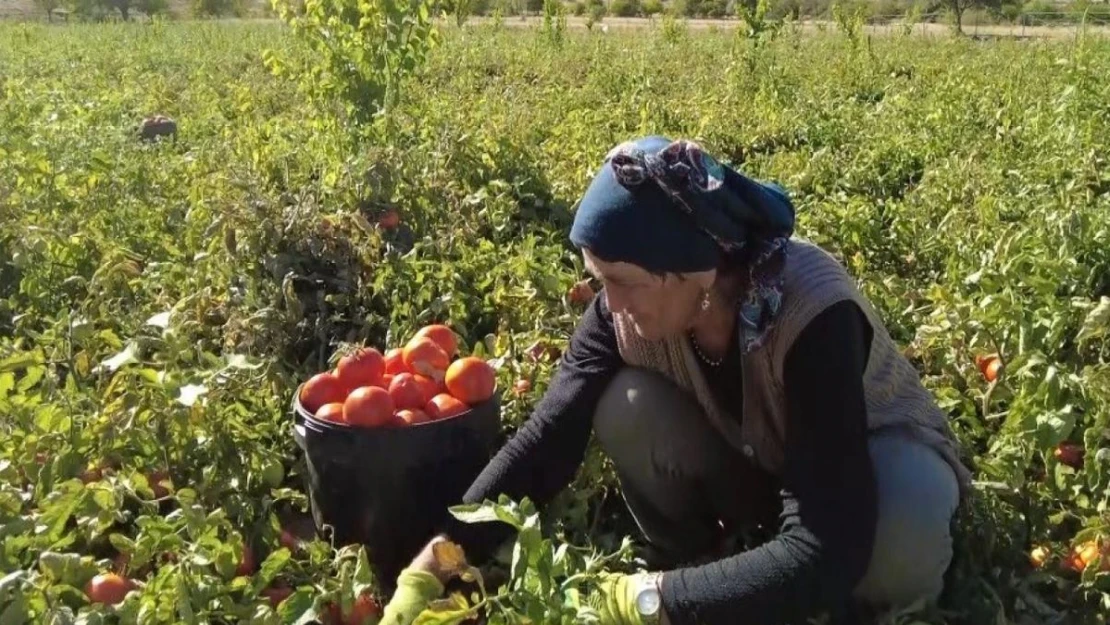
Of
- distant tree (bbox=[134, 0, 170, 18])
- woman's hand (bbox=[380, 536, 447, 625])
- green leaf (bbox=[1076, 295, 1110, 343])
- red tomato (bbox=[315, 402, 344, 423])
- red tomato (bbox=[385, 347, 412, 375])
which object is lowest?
distant tree (bbox=[134, 0, 170, 18])

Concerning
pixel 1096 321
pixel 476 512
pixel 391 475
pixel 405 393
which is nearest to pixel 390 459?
pixel 391 475

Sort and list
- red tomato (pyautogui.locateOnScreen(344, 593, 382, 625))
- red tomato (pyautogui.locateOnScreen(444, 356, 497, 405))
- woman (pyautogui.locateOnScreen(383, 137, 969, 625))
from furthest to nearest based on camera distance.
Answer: red tomato (pyautogui.locateOnScreen(444, 356, 497, 405)), red tomato (pyautogui.locateOnScreen(344, 593, 382, 625)), woman (pyautogui.locateOnScreen(383, 137, 969, 625))

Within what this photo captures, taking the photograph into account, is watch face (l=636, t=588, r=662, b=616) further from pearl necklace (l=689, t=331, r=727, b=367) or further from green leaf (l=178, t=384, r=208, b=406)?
green leaf (l=178, t=384, r=208, b=406)

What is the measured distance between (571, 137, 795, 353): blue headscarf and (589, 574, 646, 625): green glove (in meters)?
0.48

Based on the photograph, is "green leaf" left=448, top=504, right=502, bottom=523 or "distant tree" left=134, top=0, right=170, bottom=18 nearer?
"green leaf" left=448, top=504, right=502, bottom=523

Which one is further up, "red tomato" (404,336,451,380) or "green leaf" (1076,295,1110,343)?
"green leaf" (1076,295,1110,343)

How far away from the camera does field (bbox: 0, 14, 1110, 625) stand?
87.0 inches

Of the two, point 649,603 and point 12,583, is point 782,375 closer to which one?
point 649,603

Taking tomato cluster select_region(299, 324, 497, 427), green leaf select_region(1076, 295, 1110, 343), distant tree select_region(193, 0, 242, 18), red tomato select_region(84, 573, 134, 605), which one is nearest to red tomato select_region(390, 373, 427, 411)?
tomato cluster select_region(299, 324, 497, 427)

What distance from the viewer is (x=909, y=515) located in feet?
6.55

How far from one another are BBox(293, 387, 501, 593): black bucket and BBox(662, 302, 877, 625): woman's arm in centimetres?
70

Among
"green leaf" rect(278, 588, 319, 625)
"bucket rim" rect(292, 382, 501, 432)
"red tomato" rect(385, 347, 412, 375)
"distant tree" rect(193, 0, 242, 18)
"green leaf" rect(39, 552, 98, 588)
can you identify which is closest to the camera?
"green leaf" rect(278, 588, 319, 625)

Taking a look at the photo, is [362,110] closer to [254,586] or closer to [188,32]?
[254,586]

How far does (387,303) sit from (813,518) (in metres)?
1.80
